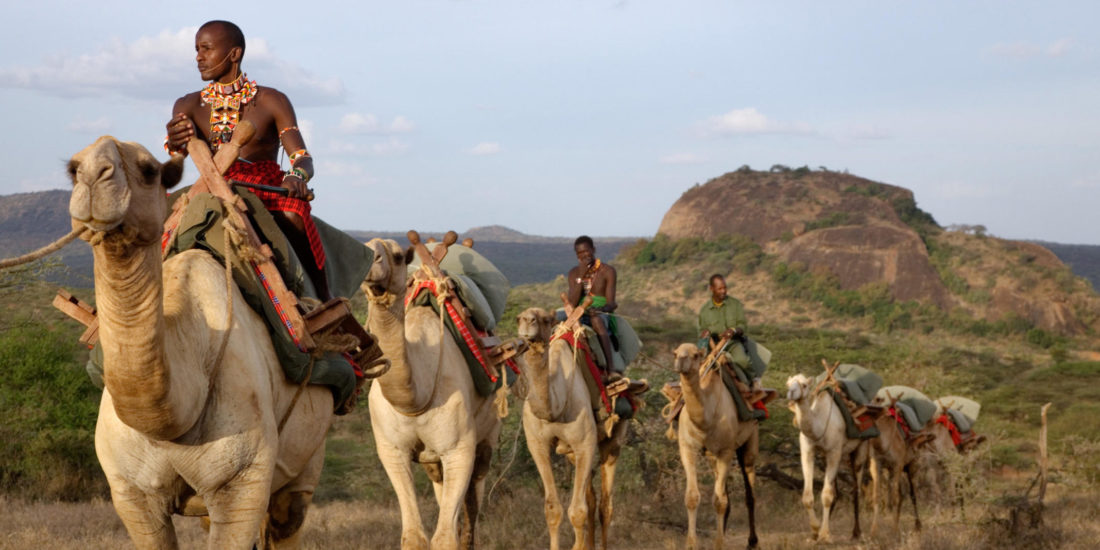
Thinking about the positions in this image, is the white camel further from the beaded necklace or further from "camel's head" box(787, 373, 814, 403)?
the beaded necklace

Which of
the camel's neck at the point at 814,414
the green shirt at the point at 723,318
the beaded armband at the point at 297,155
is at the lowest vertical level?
the camel's neck at the point at 814,414

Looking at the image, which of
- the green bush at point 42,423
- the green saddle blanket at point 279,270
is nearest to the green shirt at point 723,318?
the green bush at point 42,423

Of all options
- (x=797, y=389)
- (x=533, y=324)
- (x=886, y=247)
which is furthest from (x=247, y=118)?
(x=886, y=247)

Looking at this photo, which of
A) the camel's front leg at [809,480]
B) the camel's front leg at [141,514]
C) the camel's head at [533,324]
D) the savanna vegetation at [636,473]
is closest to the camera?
the camel's front leg at [141,514]

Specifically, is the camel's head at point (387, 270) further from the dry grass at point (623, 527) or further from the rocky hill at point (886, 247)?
the rocky hill at point (886, 247)

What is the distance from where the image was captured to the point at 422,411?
27.4ft

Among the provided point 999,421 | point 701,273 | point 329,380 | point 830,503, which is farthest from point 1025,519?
point 701,273

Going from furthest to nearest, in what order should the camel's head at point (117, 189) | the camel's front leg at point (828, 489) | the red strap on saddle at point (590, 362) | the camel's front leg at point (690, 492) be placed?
the camel's front leg at point (828, 489) < the camel's front leg at point (690, 492) < the red strap on saddle at point (590, 362) < the camel's head at point (117, 189)

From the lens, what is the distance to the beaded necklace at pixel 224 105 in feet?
18.7

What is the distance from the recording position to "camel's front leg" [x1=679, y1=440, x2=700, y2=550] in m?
13.1

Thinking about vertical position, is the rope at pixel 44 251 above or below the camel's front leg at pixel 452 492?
above

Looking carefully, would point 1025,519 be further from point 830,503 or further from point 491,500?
point 491,500

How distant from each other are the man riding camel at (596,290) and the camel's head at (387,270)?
17.3ft

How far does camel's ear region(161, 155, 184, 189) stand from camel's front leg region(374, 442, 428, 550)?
15.0ft
